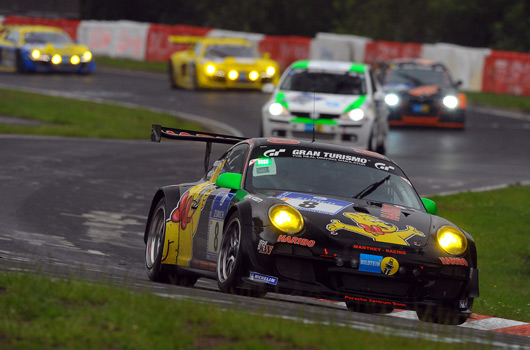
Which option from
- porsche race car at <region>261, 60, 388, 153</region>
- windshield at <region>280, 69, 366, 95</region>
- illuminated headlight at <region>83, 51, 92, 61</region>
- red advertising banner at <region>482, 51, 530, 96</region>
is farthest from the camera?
illuminated headlight at <region>83, 51, 92, 61</region>

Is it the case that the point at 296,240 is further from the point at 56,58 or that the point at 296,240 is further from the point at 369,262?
the point at 56,58

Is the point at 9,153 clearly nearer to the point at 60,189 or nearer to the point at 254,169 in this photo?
the point at 60,189

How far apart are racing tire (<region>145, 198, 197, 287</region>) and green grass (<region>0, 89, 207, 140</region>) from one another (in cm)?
1273

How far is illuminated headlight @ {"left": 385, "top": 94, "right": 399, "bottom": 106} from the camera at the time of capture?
89.7 feet

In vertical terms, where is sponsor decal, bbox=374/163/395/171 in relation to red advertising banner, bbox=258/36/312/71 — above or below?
above

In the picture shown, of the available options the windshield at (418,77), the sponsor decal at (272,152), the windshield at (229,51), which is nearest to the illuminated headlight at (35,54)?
the windshield at (229,51)

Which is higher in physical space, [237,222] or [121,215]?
[237,222]

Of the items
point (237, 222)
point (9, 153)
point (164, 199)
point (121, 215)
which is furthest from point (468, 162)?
point (237, 222)

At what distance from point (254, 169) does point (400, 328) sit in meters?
2.93

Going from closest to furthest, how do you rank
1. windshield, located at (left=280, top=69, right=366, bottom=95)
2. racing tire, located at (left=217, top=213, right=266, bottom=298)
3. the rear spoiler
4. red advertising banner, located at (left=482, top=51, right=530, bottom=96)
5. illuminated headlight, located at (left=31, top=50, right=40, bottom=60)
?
1. racing tire, located at (left=217, top=213, right=266, bottom=298)
2. the rear spoiler
3. windshield, located at (left=280, top=69, right=366, bottom=95)
4. red advertising banner, located at (left=482, top=51, right=530, bottom=96)
5. illuminated headlight, located at (left=31, top=50, right=40, bottom=60)

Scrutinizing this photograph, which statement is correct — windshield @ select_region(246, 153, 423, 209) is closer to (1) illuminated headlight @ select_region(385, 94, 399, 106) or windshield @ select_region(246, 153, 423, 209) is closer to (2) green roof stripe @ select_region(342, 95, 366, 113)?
(2) green roof stripe @ select_region(342, 95, 366, 113)

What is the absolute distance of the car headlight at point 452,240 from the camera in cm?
866

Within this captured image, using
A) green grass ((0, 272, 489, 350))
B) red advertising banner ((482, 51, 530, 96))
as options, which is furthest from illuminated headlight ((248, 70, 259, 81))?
green grass ((0, 272, 489, 350))

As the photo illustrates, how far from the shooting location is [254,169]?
9609 millimetres
